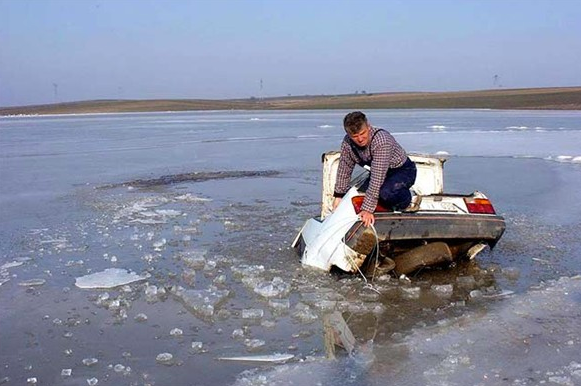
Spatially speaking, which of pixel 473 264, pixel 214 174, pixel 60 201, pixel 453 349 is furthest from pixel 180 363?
pixel 214 174

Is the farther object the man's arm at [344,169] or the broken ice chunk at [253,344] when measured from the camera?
the man's arm at [344,169]

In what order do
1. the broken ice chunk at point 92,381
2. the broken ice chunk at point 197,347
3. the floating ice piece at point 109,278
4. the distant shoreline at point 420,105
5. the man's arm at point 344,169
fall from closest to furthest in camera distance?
1. the broken ice chunk at point 92,381
2. the broken ice chunk at point 197,347
3. the floating ice piece at point 109,278
4. the man's arm at point 344,169
5. the distant shoreline at point 420,105


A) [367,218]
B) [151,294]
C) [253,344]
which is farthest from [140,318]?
[367,218]

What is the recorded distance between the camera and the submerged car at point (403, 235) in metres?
6.41

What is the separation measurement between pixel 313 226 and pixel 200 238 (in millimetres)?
2050

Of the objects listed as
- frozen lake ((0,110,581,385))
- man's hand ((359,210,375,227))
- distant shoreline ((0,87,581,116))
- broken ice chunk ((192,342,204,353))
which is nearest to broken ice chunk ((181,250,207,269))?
frozen lake ((0,110,581,385))

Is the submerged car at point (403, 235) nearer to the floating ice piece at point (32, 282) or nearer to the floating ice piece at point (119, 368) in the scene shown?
the floating ice piece at point (119, 368)

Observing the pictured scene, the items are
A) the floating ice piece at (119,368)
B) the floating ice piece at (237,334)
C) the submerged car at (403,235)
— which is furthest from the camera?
the submerged car at (403,235)

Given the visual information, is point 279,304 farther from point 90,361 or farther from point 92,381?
point 92,381

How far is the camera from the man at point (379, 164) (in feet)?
20.5

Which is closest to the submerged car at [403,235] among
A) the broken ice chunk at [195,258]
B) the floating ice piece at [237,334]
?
the broken ice chunk at [195,258]

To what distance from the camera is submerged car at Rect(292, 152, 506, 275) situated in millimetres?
6410

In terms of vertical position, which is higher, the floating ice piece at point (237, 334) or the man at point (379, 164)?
the man at point (379, 164)

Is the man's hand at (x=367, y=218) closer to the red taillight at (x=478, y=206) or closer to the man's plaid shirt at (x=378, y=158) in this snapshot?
the man's plaid shirt at (x=378, y=158)
